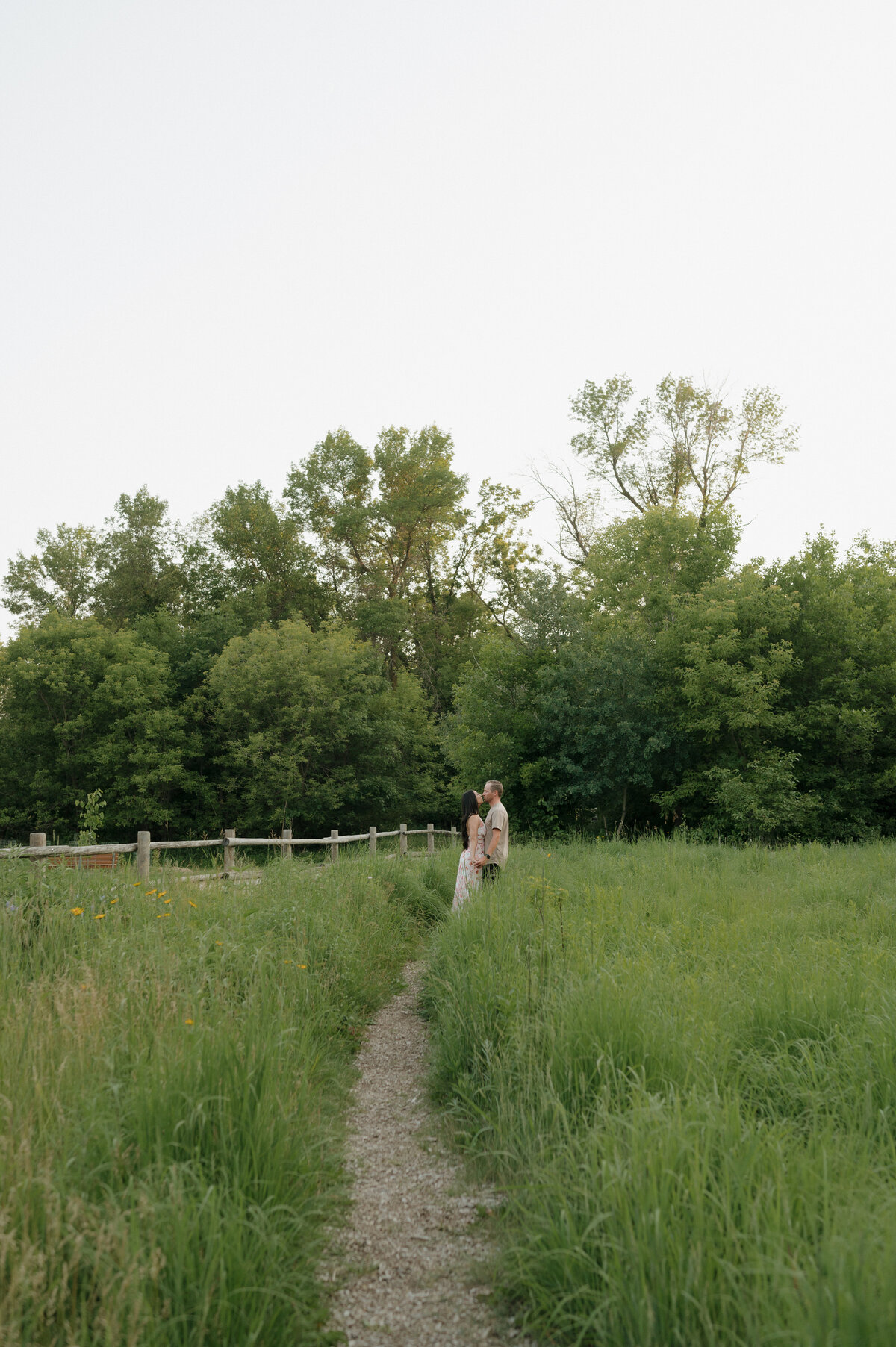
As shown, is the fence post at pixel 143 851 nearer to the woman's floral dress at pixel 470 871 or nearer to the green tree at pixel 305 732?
the woman's floral dress at pixel 470 871

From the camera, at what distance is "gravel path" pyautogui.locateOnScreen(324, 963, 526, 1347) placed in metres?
2.67

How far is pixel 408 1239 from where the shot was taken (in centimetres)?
324

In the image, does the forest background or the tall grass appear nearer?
the tall grass

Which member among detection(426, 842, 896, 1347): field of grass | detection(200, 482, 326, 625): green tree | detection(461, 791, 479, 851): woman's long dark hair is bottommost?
detection(426, 842, 896, 1347): field of grass

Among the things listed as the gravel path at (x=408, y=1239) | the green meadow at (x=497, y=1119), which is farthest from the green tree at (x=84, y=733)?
the gravel path at (x=408, y=1239)

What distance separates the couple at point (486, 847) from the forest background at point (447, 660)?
1335cm

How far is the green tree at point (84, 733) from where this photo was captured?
32.7 m

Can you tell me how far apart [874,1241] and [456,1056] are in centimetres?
300

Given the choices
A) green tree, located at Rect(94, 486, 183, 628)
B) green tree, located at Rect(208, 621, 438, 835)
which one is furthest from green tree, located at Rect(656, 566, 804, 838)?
green tree, located at Rect(94, 486, 183, 628)

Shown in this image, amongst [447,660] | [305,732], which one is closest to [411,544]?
[447,660]

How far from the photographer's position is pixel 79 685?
111 feet

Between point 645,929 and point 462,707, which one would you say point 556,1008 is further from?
point 462,707

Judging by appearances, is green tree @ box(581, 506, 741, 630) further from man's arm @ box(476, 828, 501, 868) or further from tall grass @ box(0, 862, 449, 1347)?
tall grass @ box(0, 862, 449, 1347)

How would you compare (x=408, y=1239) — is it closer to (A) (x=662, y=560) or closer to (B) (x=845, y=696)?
(B) (x=845, y=696)
